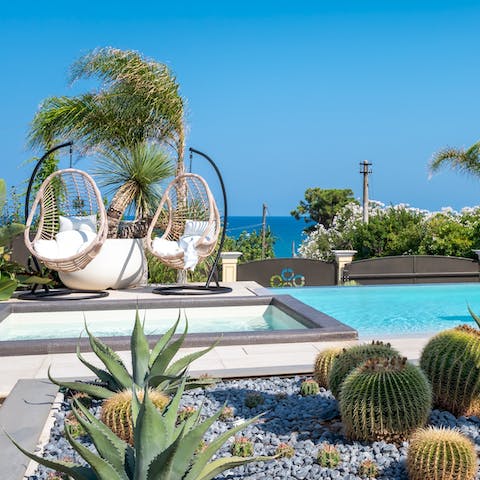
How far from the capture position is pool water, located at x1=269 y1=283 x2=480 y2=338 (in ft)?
26.9

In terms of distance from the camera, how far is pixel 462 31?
1076 inches

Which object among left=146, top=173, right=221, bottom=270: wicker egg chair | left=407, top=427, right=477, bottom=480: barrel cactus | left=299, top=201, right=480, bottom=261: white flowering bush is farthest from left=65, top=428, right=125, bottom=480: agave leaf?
left=299, top=201, right=480, bottom=261: white flowering bush

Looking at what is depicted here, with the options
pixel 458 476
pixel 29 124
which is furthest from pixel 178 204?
pixel 458 476

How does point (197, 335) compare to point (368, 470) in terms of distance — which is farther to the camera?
point (197, 335)

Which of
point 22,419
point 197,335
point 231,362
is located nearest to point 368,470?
point 22,419

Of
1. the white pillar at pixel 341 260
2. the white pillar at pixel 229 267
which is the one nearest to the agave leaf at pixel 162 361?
the white pillar at pixel 229 267

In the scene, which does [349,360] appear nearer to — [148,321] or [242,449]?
[242,449]

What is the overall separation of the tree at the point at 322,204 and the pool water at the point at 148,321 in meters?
22.6

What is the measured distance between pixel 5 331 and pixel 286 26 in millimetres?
23617

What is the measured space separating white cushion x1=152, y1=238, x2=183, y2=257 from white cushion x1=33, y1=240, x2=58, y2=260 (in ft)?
4.36

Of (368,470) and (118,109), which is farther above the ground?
(118,109)

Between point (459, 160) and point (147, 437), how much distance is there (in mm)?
12915

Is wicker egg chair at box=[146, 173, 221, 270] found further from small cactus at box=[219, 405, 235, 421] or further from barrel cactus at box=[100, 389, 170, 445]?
barrel cactus at box=[100, 389, 170, 445]

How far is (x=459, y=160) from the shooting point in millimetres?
13711
